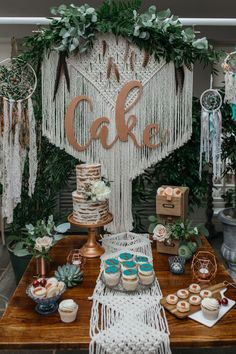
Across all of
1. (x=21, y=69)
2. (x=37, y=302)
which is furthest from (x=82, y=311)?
(x=21, y=69)

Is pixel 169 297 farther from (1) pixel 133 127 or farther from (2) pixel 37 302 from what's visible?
(1) pixel 133 127

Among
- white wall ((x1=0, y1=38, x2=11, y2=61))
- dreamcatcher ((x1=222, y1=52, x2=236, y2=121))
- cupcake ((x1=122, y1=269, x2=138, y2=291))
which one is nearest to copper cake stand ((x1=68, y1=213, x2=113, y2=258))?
cupcake ((x1=122, y1=269, x2=138, y2=291))

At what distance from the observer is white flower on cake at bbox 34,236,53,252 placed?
1.56 metres

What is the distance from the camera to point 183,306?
1.29 metres

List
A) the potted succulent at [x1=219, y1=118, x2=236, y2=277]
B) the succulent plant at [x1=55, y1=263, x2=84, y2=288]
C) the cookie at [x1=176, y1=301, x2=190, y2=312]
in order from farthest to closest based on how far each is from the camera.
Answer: the potted succulent at [x1=219, y1=118, x2=236, y2=277], the succulent plant at [x1=55, y1=263, x2=84, y2=288], the cookie at [x1=176, y1=301, x2=190, y2=312]

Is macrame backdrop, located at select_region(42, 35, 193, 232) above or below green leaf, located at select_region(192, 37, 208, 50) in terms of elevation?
below

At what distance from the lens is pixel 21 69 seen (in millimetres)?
1927

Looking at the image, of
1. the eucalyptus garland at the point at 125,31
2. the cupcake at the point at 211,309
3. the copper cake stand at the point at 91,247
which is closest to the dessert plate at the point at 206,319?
the cupcake at the point at 211,309

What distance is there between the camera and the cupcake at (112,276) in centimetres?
145

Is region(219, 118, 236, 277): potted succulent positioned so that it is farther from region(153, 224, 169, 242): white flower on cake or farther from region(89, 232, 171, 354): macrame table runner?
region(89, 232, 171, 354): macrame table runner

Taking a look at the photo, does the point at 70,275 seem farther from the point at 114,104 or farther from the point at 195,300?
the point at 114,104

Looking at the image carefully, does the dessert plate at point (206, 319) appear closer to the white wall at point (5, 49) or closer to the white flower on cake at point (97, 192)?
the white flower on cake at point (97, 192)

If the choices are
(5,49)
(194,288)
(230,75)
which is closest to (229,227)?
(230,75)

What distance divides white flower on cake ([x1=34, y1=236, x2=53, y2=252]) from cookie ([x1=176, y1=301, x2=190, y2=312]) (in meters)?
0.63
